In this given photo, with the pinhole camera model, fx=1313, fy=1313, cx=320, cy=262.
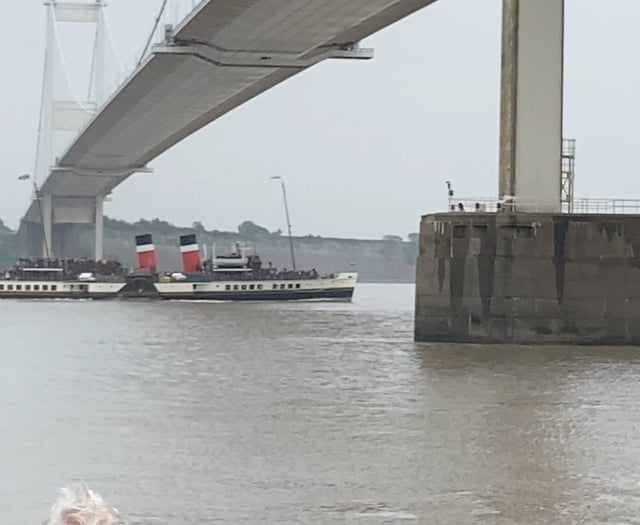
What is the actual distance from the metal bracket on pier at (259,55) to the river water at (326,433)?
11399 millimetres

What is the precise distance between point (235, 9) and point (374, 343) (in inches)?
346

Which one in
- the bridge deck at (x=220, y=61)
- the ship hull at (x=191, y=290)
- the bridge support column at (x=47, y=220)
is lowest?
the ship hull at (x=191, y=290)

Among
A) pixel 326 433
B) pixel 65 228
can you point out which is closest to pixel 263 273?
pixel 65 228

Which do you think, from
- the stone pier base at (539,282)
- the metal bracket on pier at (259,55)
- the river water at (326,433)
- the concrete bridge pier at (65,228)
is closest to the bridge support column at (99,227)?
the concrete bridge pier at (65,228)

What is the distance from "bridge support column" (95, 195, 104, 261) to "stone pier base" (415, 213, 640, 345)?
39.2 metres

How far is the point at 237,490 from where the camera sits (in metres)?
6.86

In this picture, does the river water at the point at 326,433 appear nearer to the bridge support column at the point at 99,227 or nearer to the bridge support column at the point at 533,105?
the bridge support column at the point at 533,105

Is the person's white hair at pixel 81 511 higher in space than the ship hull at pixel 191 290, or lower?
higher

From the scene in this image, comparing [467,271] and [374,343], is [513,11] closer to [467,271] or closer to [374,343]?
[467,271]

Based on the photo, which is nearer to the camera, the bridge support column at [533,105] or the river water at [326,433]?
the river water at [326,433]

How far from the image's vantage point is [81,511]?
4.11 feet

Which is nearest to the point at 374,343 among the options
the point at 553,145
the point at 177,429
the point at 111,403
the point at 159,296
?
the point at 553,145

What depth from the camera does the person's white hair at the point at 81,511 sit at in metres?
1.25

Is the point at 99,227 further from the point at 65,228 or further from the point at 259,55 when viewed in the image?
the point at 259,55
